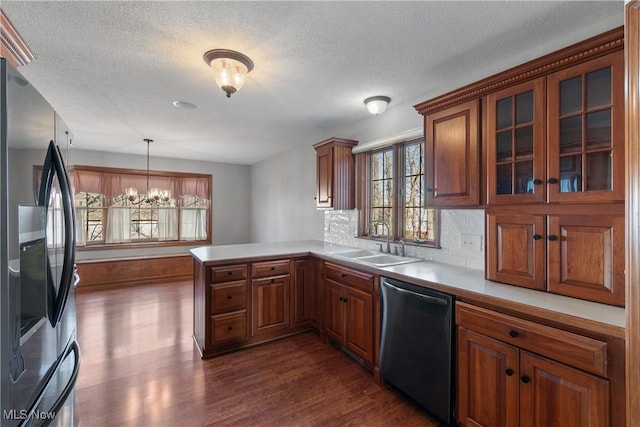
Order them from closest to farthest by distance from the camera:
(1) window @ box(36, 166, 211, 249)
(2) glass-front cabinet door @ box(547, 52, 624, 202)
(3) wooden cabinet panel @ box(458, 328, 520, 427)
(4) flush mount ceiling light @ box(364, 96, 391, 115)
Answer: (2) glass-front cabinet door @ box(547, 52, 624, 202), (3) wooden cabinet panel @ box(458, 328, 520, 427), (4) flush mount ceiling light @ box(364, 96, 391, 115), (1) window @ box(36, 166, 211, 249)

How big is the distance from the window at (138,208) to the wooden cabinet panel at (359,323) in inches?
156

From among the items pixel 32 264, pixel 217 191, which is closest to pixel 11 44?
pixel 32 264

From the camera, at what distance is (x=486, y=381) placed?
62.3 inches

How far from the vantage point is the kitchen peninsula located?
1.21m

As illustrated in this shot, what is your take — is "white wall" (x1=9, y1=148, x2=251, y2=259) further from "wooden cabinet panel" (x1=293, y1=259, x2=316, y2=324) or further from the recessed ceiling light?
"wooden cabinet panel" (x1=293, y1=259, x2=316, y2=324)

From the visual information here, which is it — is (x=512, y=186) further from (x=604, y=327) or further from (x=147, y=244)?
(x=147, y=244)

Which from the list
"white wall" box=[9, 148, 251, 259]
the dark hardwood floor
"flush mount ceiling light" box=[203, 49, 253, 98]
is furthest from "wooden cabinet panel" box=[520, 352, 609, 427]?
"white wall" box=[9, 148, 251, 259]

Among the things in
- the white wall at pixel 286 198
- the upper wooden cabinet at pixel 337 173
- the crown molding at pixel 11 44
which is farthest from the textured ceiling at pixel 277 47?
the white wall at pixel 286 198

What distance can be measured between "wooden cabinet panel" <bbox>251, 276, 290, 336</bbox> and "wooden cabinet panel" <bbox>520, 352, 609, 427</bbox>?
2.15 meters

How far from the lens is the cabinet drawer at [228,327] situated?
2701 mm

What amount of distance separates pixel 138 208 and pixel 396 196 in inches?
205

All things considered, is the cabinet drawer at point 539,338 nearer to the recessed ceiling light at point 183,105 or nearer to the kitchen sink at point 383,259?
the kitchen sink at point 383,259

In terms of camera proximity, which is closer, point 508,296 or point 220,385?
point 508,296

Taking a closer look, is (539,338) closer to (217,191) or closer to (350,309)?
(350,309)
